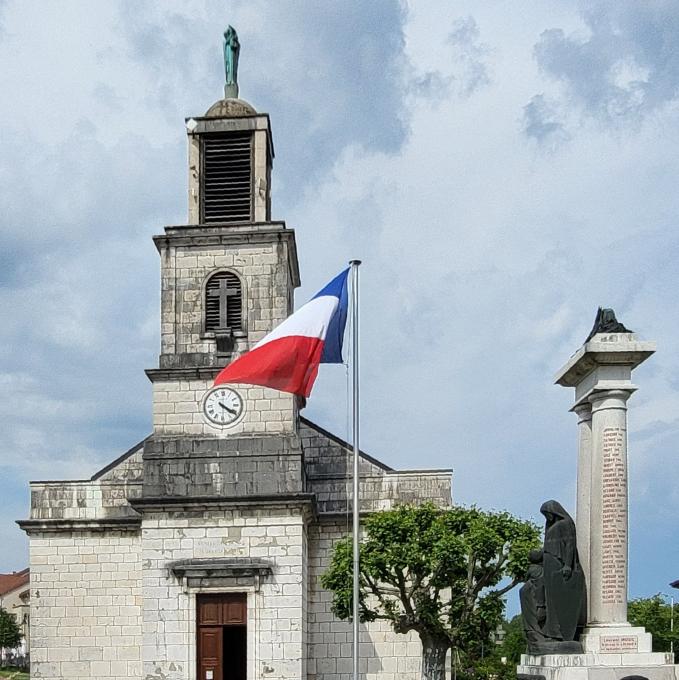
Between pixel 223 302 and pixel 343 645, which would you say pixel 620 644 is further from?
pixel 223 302

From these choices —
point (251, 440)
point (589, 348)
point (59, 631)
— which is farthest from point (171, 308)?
point (589, 348)

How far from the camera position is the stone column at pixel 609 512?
13.8 m

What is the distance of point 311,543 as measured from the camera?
29703mm

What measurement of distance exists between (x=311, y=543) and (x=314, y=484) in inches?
64.6

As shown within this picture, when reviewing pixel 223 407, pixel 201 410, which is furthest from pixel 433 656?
pixel 201 410

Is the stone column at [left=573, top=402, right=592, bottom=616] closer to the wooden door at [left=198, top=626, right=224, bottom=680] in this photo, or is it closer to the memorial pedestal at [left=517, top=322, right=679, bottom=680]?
the memorial pedestal at [left=517, top=322, right=679, bottom=680]

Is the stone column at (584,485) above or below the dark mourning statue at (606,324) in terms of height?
below

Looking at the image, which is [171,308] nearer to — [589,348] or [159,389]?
[159,389]

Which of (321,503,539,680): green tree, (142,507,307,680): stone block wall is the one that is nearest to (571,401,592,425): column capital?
(321,503,539,680): green tree

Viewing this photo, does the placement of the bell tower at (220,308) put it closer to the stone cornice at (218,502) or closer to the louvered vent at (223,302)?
the louvered vent at (223,302)

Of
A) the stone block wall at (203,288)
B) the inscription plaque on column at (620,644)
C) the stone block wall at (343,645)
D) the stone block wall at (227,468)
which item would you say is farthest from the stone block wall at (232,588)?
the inscription plaque on column at (620,644)

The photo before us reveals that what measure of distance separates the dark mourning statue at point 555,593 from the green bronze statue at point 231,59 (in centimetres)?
2082

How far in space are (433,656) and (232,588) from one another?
5146 millimetres

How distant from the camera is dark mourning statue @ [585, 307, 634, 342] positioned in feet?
47.5
